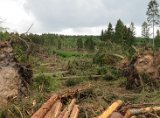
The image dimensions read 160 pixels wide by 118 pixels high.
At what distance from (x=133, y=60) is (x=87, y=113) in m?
9.66

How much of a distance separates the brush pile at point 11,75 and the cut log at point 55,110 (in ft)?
6.41

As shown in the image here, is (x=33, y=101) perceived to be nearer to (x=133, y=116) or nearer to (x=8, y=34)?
(x=133, y=116)

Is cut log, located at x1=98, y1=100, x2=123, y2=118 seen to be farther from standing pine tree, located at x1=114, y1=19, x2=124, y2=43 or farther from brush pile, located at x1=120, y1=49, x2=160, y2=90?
standing pine tree, located at x1=114, y1=19, x2=124, y2=43

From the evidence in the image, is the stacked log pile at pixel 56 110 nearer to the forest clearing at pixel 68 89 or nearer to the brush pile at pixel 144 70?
the forest clearing at pixel 68 89

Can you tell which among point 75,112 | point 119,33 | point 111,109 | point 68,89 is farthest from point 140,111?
point 119,33

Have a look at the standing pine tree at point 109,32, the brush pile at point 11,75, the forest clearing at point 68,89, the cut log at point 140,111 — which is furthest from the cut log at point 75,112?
the standing pine tree at point 109,32

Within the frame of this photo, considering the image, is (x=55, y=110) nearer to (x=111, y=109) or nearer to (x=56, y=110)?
(x=56, y=110)

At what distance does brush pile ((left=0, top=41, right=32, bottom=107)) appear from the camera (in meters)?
9.26

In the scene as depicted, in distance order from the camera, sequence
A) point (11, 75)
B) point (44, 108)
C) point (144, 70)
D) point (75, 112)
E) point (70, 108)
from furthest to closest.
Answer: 1. point (144, 70)
2. point (11, 75)
3. point (44, 108)
4. point (70, 108)
5. point (75, 112)

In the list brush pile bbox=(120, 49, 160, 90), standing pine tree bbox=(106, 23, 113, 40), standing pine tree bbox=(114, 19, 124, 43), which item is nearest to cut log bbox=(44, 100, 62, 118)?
brush pile bbox=(120, 49, 160, 90)

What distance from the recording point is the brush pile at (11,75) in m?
9.26

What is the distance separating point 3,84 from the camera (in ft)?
30.5

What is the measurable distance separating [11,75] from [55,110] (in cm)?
291

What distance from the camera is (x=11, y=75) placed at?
31.6 feet
